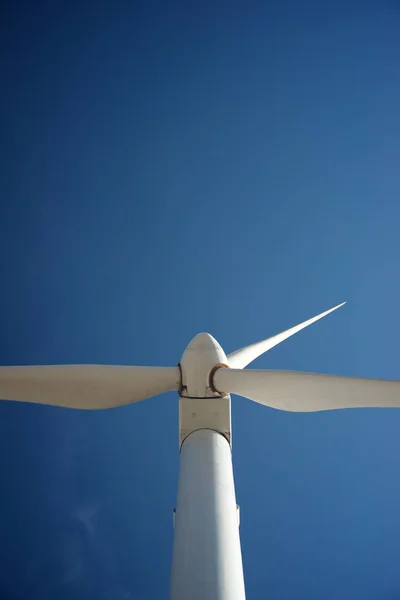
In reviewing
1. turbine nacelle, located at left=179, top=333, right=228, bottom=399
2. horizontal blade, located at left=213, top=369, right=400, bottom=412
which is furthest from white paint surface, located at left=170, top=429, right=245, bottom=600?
horizontal blade, located at left=213, top=369, right=400, bottom=412

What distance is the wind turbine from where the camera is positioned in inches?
284

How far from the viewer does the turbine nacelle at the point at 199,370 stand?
10773 millimetres

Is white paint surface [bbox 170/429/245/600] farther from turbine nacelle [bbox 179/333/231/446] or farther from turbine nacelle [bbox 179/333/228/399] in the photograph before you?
turbine nacelle [bbox 179/333/228/399]

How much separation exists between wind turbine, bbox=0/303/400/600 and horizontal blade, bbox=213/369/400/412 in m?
0.02

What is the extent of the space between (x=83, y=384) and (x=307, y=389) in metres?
4.96

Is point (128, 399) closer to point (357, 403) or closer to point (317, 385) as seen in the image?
point (317, 385)

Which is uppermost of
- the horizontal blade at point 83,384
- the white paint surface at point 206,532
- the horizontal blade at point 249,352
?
the horizontal blade at point 249,352

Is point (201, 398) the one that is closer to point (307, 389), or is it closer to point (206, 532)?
point (307, 389)

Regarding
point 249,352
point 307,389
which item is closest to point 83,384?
point 307,389

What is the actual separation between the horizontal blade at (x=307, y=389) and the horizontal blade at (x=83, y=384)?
1.62 metres

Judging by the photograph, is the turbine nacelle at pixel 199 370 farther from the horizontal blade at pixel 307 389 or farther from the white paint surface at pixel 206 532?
the white paint surface at pixel 206 532

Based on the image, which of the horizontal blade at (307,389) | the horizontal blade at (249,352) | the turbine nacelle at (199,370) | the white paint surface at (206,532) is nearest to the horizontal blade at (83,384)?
the turbine nacelle at (199,370)

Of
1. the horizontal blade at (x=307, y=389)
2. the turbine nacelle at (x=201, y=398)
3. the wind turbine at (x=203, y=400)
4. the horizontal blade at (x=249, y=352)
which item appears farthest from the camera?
the horizontal blade at (x=249, y=352)

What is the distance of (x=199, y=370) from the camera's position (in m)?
10.9
